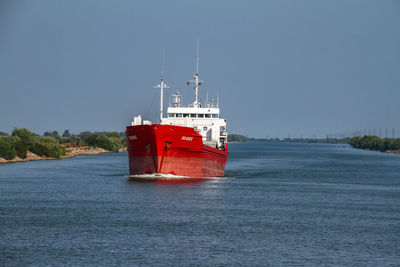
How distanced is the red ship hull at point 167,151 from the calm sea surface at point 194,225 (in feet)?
7.56

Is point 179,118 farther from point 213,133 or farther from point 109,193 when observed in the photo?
point 109,193

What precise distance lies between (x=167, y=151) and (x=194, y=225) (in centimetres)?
2157

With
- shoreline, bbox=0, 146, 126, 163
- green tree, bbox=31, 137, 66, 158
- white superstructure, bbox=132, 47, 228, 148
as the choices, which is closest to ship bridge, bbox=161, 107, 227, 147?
white superstructure, bbox=132, 47, 228, 148

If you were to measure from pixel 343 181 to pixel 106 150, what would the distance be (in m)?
109

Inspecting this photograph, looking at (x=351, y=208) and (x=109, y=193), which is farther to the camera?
(x=109, y=193)

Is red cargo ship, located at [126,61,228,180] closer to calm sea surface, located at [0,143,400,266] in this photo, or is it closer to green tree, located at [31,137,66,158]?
calm sea surface, located at [0,143,400,266]

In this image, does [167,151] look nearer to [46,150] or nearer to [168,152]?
[168,152]

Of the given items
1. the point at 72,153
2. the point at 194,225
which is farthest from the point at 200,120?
the point at 72,153

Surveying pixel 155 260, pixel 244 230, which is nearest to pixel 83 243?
pixel 155 260

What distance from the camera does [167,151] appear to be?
56.7 meters

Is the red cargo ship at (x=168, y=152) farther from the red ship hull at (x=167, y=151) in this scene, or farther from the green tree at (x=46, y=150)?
the green tree at (x=46, y=150)

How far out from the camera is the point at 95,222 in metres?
35.8

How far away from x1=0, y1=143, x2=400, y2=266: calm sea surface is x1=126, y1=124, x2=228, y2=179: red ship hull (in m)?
2.31

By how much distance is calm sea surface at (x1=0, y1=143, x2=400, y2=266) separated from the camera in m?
27.7
